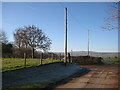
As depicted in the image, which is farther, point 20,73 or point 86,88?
point 20,73

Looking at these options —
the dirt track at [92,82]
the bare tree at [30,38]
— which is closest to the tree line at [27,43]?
the bare tree at [30,38]

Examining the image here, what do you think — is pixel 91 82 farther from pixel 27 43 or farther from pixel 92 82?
pixel 27 43

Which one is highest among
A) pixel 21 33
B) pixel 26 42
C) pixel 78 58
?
pixel 21 33

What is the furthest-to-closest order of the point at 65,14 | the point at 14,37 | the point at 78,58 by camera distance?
the point at 14,37 < the point at 78,58 < the point at 65,14

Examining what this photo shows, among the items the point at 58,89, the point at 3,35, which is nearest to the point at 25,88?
the point at 58,89

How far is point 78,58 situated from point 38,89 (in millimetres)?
24885

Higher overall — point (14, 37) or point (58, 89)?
point (14, 37)

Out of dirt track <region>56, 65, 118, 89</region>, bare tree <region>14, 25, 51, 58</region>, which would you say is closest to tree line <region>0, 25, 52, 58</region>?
bare tree <region>14, 25, 51, 58</region>

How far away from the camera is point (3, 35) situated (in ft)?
128

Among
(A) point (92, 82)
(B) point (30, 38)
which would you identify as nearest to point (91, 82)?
(A) point (92, 82)

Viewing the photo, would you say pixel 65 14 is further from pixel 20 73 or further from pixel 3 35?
pixel 3 35

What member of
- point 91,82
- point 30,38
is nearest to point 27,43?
point 30,38

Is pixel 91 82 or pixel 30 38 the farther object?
pixel 30 38

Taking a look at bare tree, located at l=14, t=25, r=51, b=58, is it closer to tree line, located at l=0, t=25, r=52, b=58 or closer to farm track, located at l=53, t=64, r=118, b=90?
tree line, located at l=0, t=25, r=52, b=58
